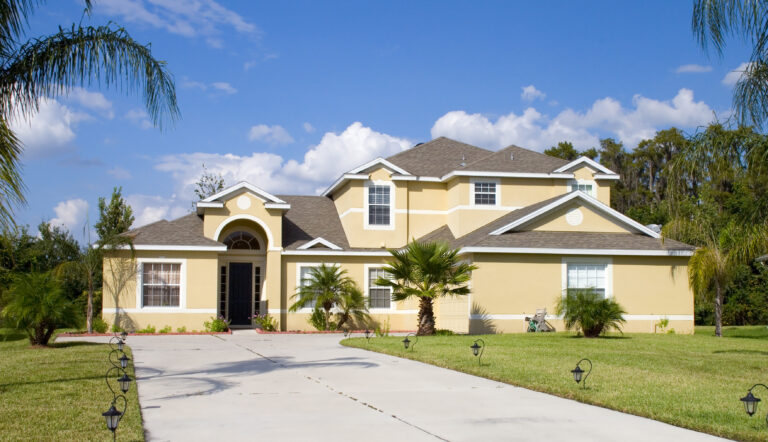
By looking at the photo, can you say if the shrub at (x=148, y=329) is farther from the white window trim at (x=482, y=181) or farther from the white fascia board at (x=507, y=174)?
the white window trim at (x=482, y=181)

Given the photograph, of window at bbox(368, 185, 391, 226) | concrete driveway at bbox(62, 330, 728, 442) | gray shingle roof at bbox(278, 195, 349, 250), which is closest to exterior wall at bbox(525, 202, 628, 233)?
window at bbox(368, 185, 391, 226)

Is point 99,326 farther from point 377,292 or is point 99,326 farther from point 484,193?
point 484,193

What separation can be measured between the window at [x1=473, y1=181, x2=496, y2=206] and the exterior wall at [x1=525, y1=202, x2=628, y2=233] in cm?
371

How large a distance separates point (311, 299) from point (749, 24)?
18414 millimetres

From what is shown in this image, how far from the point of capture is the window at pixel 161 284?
27.3 m

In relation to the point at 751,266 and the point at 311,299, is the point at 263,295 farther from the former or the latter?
the point at 751,266

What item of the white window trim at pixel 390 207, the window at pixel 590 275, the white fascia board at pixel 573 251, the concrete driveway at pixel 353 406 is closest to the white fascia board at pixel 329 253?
the white window trim at pixel 390 207

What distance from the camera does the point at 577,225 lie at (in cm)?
2667

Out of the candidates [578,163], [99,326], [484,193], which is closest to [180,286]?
[99,326]

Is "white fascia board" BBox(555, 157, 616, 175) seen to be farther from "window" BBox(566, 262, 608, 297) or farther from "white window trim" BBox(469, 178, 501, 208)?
"window" BBox(566, 262, 608, 297)

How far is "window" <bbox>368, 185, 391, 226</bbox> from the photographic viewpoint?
101 feet

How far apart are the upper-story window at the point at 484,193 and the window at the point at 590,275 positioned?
17.1 ft

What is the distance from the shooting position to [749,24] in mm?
13320

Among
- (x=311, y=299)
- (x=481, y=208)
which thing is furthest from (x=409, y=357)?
(x=481, y=208)
